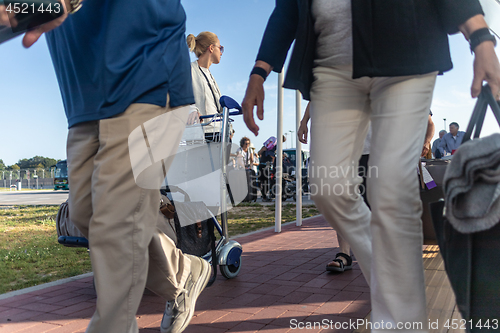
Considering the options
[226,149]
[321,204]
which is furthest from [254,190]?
[321,204]

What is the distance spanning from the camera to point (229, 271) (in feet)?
10.5

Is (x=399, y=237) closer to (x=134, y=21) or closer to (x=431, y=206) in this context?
(x=431, y=206)

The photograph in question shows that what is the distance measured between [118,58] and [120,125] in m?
0.27

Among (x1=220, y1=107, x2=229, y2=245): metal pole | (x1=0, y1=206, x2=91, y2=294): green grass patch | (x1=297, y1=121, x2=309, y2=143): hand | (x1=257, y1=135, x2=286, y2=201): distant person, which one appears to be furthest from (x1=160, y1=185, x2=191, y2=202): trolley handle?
(x1=257, y1=135, x2=286, y2=201): distant person

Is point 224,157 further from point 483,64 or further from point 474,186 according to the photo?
point 474,186

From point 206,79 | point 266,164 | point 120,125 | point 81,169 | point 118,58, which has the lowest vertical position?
point 266,164

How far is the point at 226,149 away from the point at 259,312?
115cm

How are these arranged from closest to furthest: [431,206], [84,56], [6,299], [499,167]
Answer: [499,167]
[431,206]
[84,56]
[6,299]

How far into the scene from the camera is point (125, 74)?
5.34ft

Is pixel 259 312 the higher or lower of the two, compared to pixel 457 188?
lower

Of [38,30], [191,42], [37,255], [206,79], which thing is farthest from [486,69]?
[37,255]

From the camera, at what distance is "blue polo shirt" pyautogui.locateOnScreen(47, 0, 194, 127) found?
5.33 feet

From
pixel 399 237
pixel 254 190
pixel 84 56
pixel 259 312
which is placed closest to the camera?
pixel 399 237

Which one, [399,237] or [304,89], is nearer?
[399,237]
